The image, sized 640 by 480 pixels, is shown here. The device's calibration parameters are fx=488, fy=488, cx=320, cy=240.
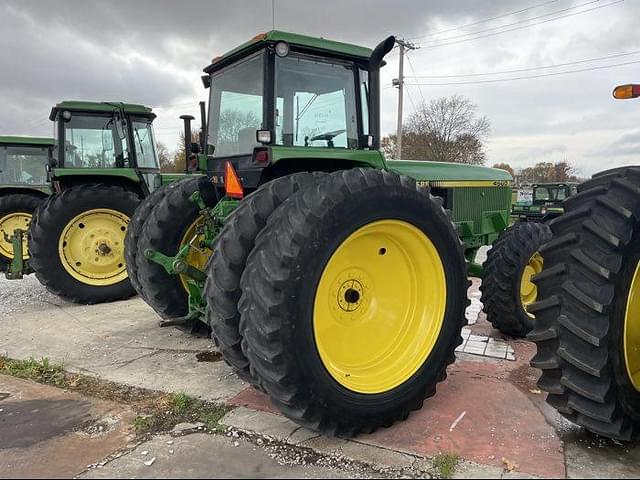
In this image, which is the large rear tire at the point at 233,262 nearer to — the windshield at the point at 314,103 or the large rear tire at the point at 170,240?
the windshield at the point at 314,103

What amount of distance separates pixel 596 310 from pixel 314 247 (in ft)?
4.90

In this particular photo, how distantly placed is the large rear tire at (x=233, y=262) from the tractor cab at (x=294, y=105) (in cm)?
46

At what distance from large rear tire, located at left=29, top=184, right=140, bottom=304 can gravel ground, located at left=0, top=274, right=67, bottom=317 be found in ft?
1.37

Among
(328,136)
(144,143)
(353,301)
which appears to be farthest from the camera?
(144,143)

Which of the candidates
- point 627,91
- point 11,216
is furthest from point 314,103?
point 11,216

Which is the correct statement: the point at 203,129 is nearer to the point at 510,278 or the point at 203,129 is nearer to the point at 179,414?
the point at 179,414

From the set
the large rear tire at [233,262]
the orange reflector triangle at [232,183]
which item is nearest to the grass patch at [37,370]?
the large rear tire at [233,262]

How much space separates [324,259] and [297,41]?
1.81m

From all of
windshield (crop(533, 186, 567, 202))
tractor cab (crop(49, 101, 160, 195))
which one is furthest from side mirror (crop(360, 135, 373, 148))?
windshield (crop(533, 186, 567, 202))

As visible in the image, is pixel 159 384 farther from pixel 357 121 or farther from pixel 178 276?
pixel 357 121

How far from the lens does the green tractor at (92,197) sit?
6.56 metres

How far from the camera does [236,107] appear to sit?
4.00 meters

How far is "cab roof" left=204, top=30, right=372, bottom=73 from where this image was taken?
345 cm

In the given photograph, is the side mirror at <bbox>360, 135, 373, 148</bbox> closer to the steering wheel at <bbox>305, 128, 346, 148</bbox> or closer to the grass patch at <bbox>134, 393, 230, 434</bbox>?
the steering wheel at <bbox>305, 128, 346, 148</bbox>
